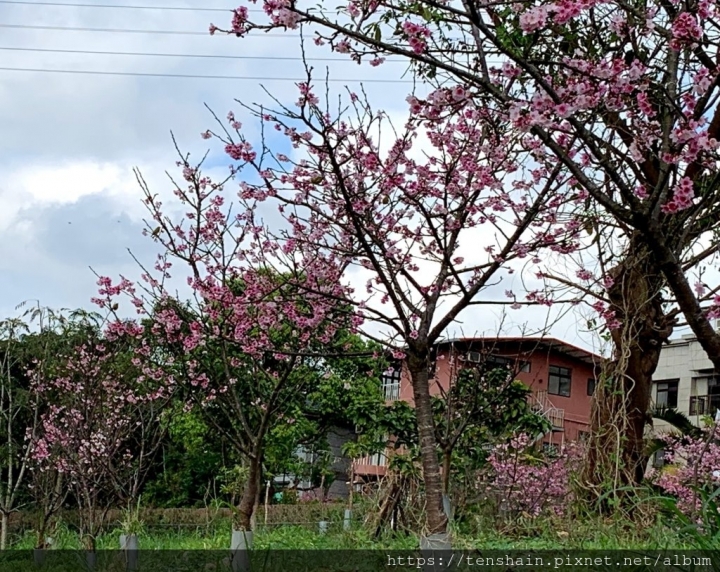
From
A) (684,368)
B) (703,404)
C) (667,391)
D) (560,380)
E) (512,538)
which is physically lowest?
(512,538)

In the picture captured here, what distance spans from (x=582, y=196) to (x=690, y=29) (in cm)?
177

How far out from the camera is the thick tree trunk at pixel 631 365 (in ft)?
17.3

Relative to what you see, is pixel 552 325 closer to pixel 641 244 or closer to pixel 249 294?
pixel 641 244

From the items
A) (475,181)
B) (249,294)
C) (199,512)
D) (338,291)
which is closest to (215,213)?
(249,294)

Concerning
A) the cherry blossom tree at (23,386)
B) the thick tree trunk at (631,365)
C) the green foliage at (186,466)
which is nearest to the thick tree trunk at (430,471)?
the thick tree trunk at (631,365)

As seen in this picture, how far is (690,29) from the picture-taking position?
8.42 feet

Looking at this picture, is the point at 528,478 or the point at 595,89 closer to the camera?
the point at 595,89

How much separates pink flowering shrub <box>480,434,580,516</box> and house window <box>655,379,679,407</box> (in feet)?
51.1

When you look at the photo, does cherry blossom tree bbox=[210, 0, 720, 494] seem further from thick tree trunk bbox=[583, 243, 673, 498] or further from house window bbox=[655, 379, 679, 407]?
house window bbox=[655, 379, 679, 407]

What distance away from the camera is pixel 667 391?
72.1ft

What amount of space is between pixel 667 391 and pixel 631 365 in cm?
1793

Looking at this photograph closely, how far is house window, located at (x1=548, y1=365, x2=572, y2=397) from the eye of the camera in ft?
71.1

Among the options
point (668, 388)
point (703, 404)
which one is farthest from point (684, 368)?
point (703, 404)

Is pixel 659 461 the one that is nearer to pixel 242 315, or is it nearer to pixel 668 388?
pixel 242 315
